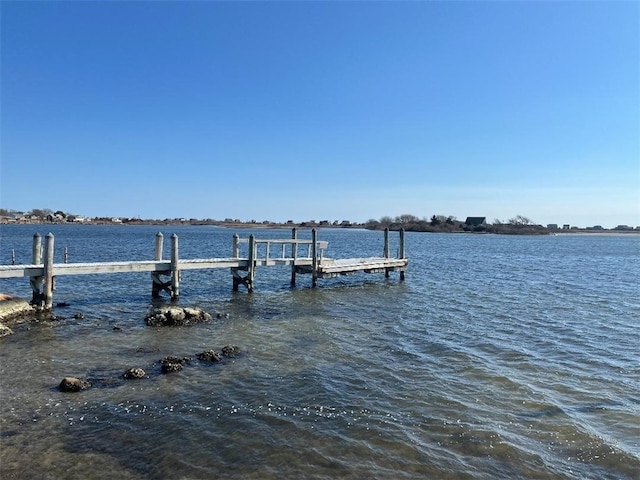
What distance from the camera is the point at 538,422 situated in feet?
27.6

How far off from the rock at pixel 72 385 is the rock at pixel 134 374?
79cm

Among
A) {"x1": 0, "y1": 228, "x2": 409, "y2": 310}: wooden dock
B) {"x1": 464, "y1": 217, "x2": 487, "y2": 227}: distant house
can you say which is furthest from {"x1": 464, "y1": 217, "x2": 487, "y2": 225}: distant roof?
{"x1": 0, "y1": 228, "x2": 409, "y2": 310}: wooden dock

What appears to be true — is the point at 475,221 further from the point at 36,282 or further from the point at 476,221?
the point at 36,282

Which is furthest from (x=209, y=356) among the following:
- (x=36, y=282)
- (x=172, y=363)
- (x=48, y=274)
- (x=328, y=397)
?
(x=36, y=282)

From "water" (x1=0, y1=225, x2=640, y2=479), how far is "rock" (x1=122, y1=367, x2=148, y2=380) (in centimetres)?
22

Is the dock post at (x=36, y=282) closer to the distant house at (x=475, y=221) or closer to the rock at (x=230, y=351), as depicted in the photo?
the rock at (x=230, y=351)

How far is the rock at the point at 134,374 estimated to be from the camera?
989 centimetres

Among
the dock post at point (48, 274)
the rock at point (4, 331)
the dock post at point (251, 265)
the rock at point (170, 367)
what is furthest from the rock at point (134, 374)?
the dock post at point (251, 265)

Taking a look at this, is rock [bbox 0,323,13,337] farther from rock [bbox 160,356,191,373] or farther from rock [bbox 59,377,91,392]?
rock [bbox 160,356,191,373]

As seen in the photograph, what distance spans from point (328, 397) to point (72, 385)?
4.97 m

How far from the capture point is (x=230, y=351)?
39.0 feet

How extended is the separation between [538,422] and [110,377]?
8.49m

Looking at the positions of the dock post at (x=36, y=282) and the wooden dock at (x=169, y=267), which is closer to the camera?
the wooden dock at (x=169, y=267)

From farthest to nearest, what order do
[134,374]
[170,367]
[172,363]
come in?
[172,363], [170,367], [134,374]
